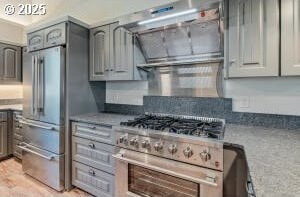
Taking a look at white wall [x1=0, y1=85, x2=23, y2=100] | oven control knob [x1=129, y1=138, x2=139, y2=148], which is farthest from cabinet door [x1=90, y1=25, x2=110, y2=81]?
white wall [x1=0, y1=85, x2=23, y2=100]

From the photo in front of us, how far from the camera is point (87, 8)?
3.10m

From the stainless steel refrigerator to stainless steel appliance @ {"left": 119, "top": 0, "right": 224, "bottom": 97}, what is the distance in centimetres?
105

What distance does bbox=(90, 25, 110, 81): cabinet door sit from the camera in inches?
96.2

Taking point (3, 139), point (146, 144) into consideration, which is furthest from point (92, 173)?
point (3, 139)

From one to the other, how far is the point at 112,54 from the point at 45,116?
1155 mm

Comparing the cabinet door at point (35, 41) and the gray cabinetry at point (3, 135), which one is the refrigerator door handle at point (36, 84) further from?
the gray cabinetry at point (3, 135)

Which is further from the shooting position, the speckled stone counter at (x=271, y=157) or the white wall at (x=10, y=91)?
the white wall at (x=10, y=91)

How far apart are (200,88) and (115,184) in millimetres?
1340

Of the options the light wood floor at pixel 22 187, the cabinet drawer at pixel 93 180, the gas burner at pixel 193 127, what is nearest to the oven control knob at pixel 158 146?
the gas burner at pixel 193 127

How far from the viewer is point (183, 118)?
214cm

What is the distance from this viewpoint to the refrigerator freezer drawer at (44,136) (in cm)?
230

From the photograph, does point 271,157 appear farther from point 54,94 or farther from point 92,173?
point 54,94

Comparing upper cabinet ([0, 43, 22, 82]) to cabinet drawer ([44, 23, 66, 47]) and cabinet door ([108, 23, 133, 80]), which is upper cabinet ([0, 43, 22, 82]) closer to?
cabinet drawer ([44, 23, 66, 47])

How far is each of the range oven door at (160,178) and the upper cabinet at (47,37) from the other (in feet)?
5.06
